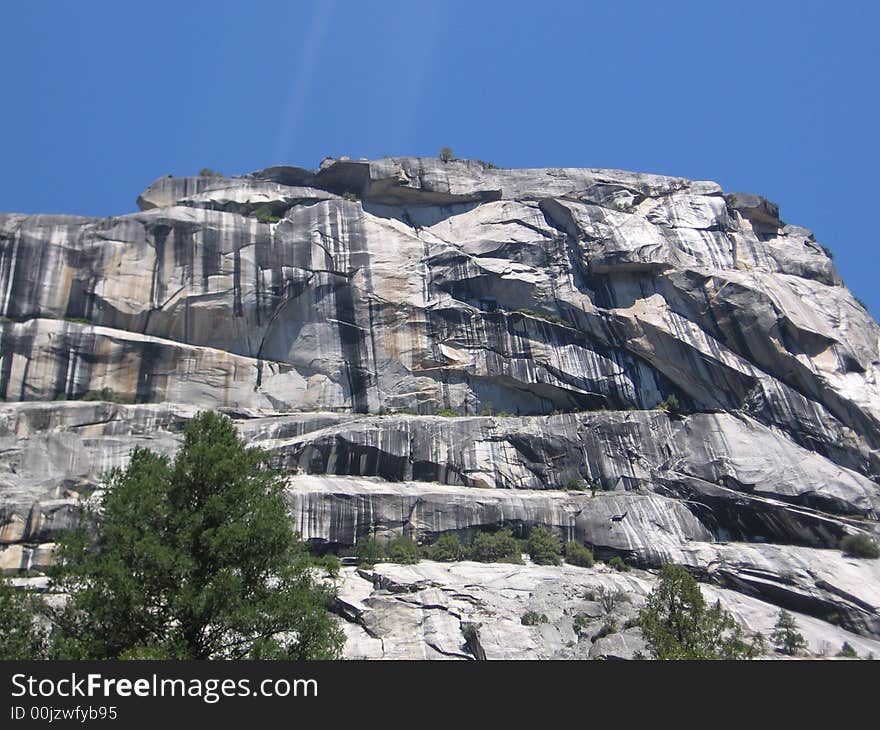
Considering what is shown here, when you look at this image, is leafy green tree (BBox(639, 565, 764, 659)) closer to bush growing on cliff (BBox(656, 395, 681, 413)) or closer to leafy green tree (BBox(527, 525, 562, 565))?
leafy green tree (BBox(527, 525, 562, 565))

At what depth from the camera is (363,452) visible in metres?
36.8

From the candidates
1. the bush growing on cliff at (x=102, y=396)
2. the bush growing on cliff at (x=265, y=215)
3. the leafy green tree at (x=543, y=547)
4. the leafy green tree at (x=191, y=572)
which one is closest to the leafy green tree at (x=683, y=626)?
the leafy green tree at (x=543, y=547)

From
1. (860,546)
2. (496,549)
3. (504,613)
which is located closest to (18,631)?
(504,613)

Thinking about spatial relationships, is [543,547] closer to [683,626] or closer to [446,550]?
[446,550]

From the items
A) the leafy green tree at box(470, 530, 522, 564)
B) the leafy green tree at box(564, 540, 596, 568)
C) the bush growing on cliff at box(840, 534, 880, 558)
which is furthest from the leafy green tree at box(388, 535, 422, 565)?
the bush growing on cliff at box(840, 534, 880, 558)

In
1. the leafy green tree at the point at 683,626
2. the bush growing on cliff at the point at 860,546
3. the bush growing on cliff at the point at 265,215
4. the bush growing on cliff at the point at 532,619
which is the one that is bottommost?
the leafy green tree at the point at 683,626

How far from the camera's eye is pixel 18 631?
14.4 m

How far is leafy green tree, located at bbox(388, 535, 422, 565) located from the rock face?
788 millimetres

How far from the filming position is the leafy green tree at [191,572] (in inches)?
551

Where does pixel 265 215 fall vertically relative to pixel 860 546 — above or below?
above

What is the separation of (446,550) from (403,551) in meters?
2.01

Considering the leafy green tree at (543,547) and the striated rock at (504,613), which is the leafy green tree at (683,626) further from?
the leafy green tree at (543,547)

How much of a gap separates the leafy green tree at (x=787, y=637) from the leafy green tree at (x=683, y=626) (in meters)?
4.73

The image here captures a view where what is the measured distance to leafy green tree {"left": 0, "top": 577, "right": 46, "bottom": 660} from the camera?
14.0 meters
